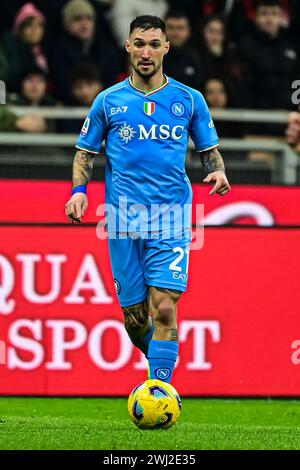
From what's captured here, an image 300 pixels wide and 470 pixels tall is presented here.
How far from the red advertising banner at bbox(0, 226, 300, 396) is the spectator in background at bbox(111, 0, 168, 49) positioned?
4.88m

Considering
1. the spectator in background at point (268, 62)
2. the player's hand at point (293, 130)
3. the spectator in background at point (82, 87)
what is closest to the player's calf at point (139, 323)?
the player's hand at point (293, 130)

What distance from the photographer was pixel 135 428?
8.59 metres

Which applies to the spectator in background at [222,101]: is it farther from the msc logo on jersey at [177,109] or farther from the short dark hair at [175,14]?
the msc logo on jersey at [177,109]

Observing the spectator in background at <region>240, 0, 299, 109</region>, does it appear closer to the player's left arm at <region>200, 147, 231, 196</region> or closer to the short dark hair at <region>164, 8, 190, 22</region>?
the short dark hair at <region>164, 8, 190, 22</region>

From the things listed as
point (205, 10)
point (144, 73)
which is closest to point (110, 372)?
point (144, 73)

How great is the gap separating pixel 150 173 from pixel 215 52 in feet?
24.7

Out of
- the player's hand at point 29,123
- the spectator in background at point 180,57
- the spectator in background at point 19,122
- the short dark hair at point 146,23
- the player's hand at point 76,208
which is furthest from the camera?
the spectator in background at point 180,57

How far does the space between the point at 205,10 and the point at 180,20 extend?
162cm

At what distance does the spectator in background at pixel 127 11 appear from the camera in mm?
15938

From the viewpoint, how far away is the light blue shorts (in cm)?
865

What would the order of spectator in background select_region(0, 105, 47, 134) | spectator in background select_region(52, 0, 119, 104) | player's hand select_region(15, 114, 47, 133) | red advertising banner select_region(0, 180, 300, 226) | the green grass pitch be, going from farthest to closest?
1. spectator in background select_region(52, 0, 119, 104)
2. player's hand select_region(15, 114, 47, 133)
3. spectator in background select_region(0, 105, 47, 134)
4. red advertising banner select_region(0, 180, 300, 226)
5. the green grass pitch

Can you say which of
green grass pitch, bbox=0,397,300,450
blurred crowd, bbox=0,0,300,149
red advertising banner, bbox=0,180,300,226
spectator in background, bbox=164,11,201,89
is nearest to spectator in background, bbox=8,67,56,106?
blurred crowd, bbox=0,0,300,149

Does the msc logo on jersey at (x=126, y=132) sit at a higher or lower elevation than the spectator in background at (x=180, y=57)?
lower

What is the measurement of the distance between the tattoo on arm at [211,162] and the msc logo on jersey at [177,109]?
35 cm
